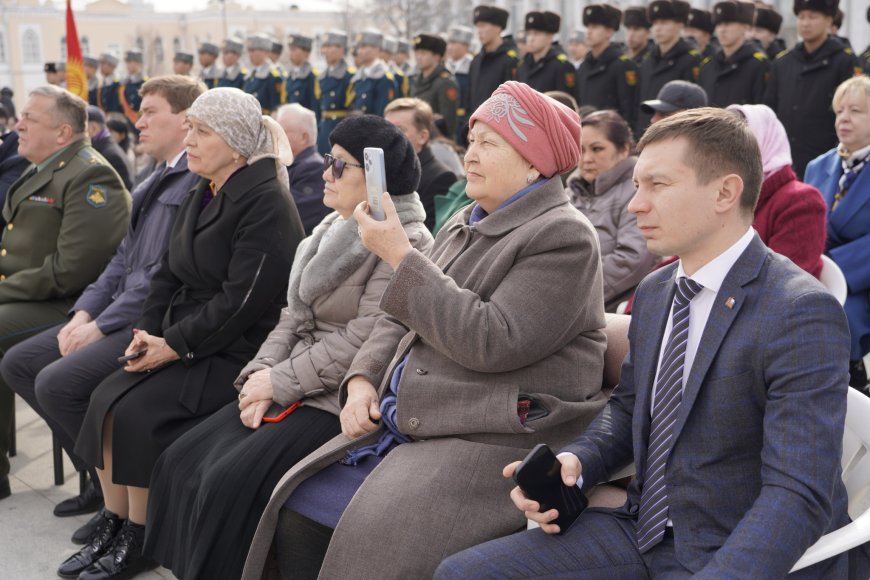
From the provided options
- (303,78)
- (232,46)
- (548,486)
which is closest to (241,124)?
(548,486)

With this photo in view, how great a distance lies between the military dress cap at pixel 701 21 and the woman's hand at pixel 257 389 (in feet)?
25.8

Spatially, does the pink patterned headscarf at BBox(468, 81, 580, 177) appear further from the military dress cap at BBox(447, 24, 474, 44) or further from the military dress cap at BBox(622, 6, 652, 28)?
the military dress cap at BBox(447, 24, 474, 44)

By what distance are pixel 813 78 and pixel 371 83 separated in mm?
5919

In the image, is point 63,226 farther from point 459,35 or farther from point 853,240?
point 459,35

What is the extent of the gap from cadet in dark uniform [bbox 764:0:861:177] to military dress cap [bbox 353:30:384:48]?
20.0 ft

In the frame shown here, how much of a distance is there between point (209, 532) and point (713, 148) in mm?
1826

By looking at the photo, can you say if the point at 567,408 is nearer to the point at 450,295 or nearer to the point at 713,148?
the point at 450,295

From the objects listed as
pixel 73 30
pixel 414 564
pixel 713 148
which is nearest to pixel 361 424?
pixel 414 564

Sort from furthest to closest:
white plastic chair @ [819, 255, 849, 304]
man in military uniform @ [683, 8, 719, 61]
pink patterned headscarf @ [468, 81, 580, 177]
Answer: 1. man in military uniform @ [683, 8, 719, 61]
2. white plastic chair @ [819, 255, 849, 304]
3. pink patterned headscarf @ [468, 81, 580, 177]

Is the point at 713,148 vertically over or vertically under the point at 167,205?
over

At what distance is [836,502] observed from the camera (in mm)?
2004

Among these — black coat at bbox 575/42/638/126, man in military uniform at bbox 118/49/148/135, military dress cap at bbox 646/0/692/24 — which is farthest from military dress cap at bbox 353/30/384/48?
man in military uniform at bbox 118/49/148/135

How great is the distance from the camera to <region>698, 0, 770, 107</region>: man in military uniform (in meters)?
8.33

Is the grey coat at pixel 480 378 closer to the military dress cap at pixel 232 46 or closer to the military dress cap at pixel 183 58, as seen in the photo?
the military dress cap at pixel 232 46
